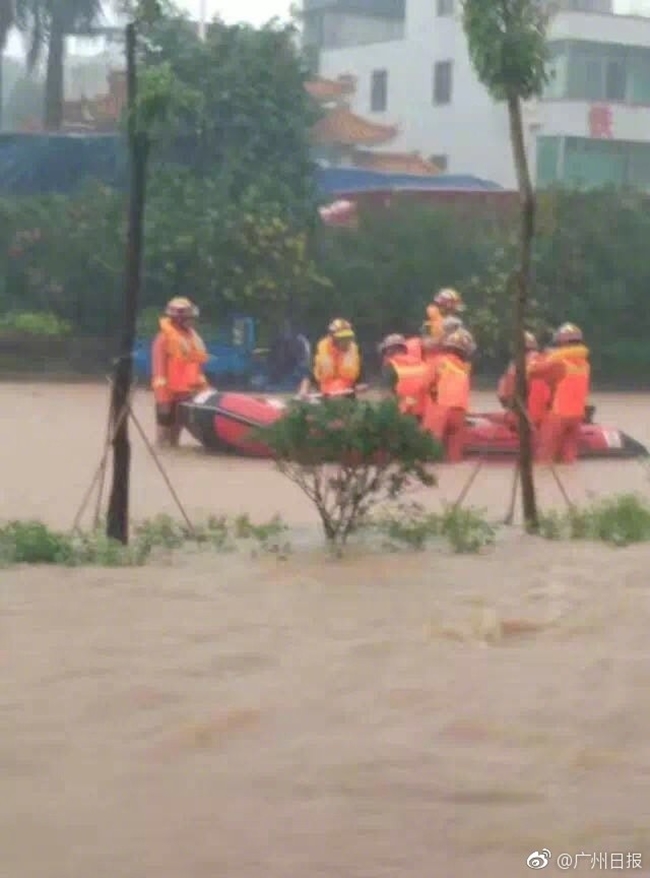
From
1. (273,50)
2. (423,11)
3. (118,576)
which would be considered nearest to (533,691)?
(118,576)

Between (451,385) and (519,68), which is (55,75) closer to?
(451,385)

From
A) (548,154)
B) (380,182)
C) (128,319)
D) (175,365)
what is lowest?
(175,365)

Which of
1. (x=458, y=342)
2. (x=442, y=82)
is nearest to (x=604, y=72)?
(x=442, y=82)

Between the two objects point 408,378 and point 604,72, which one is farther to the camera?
point 604,72

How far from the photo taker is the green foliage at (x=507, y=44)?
Result: 508 inches

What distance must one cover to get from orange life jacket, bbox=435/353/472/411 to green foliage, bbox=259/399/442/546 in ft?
22.9

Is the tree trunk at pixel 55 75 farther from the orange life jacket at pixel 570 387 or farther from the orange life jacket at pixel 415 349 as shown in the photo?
the orange life jacket at pixel 570 387

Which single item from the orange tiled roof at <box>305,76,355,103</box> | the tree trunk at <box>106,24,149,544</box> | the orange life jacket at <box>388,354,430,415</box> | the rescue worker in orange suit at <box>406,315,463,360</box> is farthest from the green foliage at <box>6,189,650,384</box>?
the tree trunk at <box>106,24,149,544</box>

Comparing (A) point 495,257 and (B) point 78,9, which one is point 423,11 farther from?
(A) point 495,257

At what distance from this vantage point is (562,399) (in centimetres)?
1930

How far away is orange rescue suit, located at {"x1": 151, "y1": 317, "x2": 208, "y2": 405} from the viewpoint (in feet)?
64.7

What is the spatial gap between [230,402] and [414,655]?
10.7m

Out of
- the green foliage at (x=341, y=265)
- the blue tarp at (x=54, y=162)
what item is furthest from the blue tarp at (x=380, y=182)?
the green foliage at (x=341, y=265)

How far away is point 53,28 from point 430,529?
32.4 metres
